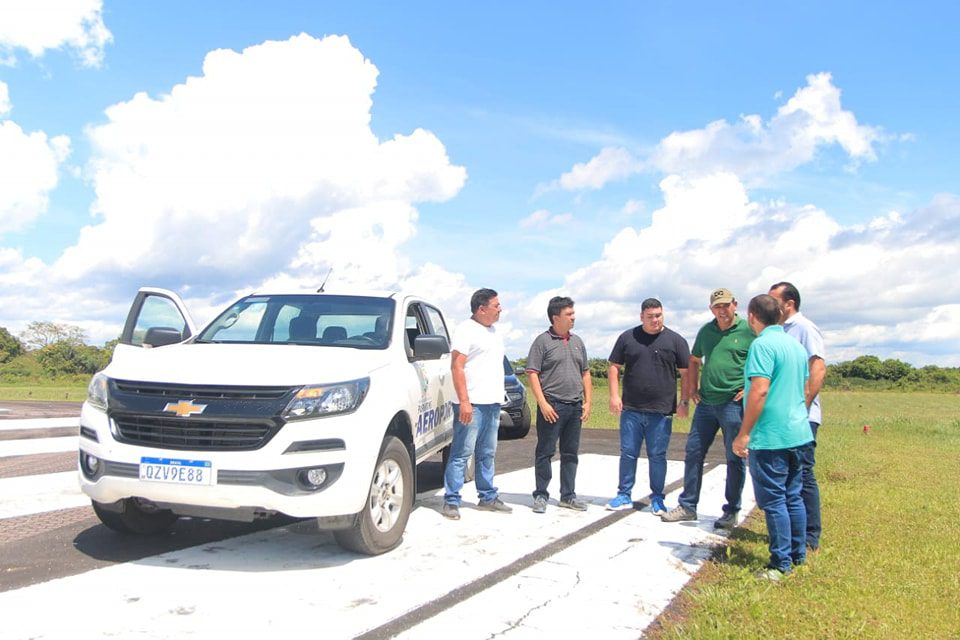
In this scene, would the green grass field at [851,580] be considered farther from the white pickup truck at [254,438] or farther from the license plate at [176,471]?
the license plate at [176,471]

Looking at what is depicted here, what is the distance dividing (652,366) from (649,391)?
0.75 feet

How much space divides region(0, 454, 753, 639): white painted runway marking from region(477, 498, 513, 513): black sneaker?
0.46m

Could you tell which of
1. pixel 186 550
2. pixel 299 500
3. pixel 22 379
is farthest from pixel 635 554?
pixel 22 379

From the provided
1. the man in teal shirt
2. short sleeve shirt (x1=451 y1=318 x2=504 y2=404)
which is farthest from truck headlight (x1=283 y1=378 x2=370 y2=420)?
the man in teal shirt

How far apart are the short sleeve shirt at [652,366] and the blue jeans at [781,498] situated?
6.25 ft

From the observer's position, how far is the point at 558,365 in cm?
726

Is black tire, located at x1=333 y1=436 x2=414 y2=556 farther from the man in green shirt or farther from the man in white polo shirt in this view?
the man in green shirt

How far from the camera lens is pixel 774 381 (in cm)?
520

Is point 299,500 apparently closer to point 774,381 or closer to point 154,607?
point 154,607

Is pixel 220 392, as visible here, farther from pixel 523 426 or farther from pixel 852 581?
pixel 523 426

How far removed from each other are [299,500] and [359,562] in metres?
0.73

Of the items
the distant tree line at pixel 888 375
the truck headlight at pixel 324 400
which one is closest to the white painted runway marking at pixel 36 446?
the truck headlight at pixel 324 400

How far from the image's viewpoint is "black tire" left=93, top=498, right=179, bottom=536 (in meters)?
5.41

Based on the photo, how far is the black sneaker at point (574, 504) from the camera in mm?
7266
